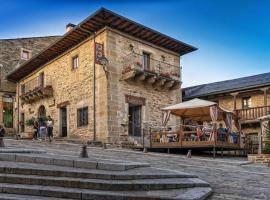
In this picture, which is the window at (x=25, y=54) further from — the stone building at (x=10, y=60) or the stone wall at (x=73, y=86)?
the stone wall at (x=73, y=86)

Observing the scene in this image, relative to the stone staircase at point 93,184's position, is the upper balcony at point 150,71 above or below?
above

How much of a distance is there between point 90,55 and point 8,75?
35.4 feet

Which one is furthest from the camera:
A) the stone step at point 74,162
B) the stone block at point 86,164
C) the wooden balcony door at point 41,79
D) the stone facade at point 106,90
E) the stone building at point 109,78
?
the wooden balcony door at point 41,79

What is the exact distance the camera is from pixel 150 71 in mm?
20234

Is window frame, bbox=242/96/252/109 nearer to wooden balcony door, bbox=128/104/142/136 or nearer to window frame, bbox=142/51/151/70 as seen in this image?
window frame, bbox=142/51/151/70

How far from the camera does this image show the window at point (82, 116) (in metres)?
20.2

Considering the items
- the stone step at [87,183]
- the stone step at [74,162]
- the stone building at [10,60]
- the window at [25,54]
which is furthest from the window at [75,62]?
the stone step at [87,183]

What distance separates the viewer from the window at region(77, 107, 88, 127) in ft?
66.2

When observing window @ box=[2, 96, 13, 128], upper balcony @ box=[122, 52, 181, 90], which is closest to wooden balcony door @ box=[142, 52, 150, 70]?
upper balcony @ box=[122, 52, 181, 90]

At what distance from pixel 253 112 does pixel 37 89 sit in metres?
13.1

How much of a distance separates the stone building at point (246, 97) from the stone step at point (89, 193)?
1651 centimetres

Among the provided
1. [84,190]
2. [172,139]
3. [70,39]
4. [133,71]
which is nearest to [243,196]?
[84,190]

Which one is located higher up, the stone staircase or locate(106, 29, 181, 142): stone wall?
locate(106, 29, 181, 142): stone wall

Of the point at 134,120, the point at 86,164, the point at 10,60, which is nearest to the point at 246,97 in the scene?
the point at 134,120
